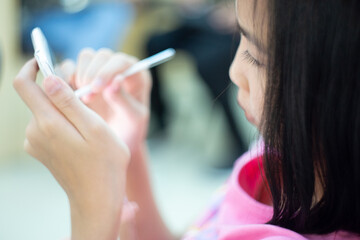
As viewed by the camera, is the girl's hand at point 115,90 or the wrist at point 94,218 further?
the girl's hand at point 115,90

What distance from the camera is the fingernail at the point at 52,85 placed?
48 centimetres

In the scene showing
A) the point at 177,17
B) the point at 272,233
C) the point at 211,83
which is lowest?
the point at 211,83

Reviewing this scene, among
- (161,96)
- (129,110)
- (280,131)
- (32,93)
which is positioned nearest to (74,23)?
(161,96)

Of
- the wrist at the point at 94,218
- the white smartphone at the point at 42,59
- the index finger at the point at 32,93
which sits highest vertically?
the white smartphone at the point at 42,59

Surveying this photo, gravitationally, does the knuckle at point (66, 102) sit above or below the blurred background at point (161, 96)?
above

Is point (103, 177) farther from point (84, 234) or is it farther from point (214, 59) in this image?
point (214, 59)

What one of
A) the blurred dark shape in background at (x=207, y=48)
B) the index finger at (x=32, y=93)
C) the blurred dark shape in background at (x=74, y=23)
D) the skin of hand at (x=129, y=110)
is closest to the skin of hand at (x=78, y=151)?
the index finger at (x=32, y=93)

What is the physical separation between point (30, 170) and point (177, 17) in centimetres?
137

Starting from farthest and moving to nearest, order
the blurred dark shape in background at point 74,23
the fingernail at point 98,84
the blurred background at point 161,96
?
the blurred dark shape in background at point 74,23 → the blurred background at point 161,96 → the fingernail at point 98,84

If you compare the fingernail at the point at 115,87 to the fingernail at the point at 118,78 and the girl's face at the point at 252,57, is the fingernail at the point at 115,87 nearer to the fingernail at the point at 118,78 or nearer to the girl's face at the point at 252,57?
the fingernail at the point at 118,78

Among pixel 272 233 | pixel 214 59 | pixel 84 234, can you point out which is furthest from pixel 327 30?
pixel 214 59

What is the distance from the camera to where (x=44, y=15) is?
228 centimetres

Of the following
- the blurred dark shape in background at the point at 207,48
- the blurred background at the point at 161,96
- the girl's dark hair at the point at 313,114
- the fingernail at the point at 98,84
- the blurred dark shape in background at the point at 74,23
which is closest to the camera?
the girl's dark hair at the point at 313,114

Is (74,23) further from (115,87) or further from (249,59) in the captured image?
(249,59)
